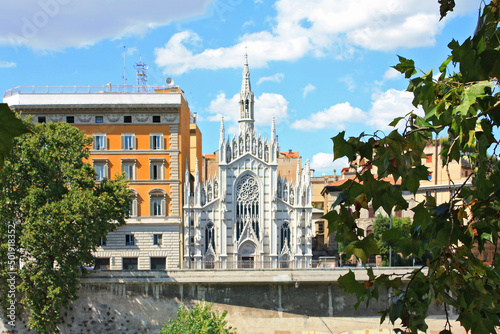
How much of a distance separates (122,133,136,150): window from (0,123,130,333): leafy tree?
29.7 ft

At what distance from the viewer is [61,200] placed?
1249 inches

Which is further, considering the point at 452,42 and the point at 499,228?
the point at 499,228

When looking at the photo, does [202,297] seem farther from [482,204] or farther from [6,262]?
[482,204]

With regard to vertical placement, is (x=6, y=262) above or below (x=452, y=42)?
below

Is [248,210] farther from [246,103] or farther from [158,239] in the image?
[246,103]

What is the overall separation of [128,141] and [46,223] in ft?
42.3

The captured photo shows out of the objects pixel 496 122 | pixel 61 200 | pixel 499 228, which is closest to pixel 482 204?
pixel 499 228

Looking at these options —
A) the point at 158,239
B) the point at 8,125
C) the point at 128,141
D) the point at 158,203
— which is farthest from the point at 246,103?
the point at 8,125

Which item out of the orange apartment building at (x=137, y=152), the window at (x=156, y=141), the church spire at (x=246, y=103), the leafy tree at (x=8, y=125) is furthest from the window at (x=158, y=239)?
the leafy tree at (x=8, y=125)

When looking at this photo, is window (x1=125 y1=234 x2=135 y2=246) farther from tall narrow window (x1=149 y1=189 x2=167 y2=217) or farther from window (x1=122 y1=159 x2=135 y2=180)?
window (x1=122 y1=159 x2=135 y2=180)

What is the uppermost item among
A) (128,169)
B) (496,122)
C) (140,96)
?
(140,96)

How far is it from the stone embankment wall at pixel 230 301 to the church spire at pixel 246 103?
55.9 feet

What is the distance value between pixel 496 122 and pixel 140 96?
3893 centimetres

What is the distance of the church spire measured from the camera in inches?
1897
